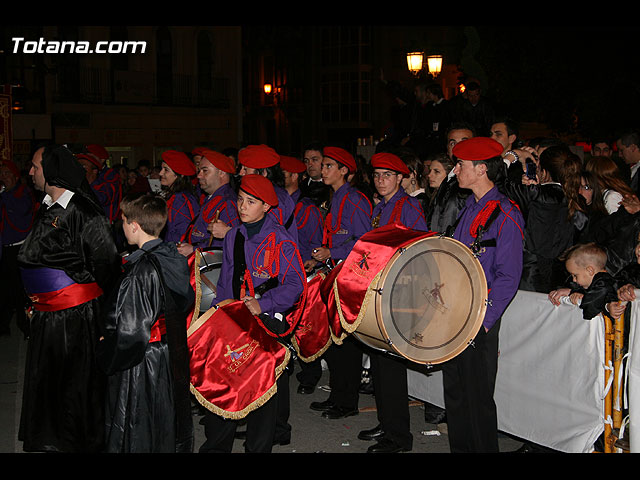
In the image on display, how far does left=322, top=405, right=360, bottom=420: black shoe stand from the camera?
655 centimetres

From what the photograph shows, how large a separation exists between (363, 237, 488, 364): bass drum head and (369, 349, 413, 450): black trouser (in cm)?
115

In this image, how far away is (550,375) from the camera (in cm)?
532

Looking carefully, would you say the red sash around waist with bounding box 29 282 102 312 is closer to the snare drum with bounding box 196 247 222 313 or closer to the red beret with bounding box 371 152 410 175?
the snare drum with bounding box 196 247 222 313

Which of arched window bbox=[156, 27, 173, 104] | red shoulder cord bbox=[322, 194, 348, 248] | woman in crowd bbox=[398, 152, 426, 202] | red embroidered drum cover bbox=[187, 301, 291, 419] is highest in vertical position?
arched window bbox=[156, 27, 173, 104]

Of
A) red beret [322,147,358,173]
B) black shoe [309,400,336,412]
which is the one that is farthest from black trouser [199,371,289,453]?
red beret [322,147,358,173]

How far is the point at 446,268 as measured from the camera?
4.54 meters

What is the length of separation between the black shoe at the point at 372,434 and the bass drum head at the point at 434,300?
1707mm

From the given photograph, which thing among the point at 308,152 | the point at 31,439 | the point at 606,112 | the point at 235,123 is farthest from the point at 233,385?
the point at 235,123

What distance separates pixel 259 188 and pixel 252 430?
1607mm

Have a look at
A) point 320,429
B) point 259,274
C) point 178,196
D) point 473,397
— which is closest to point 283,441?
point 320,429

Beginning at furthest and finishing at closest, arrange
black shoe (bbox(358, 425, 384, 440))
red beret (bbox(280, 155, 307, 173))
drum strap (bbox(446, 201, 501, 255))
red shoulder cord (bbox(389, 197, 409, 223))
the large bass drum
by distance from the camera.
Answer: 1. red beret (bbox(280, 155, 307, 173))
2. red shoulder cord (bbox(389, 197, 409, 223))
3. black shoe (bbox(358, 425, 384, 440))
4. drum strap (bbox(446, 201, 501, 255))
5. the large bass drum

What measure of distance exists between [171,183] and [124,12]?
244cm

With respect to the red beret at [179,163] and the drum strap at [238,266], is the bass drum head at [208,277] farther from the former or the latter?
the red beret at [179,163]

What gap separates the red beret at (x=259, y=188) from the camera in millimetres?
5059
